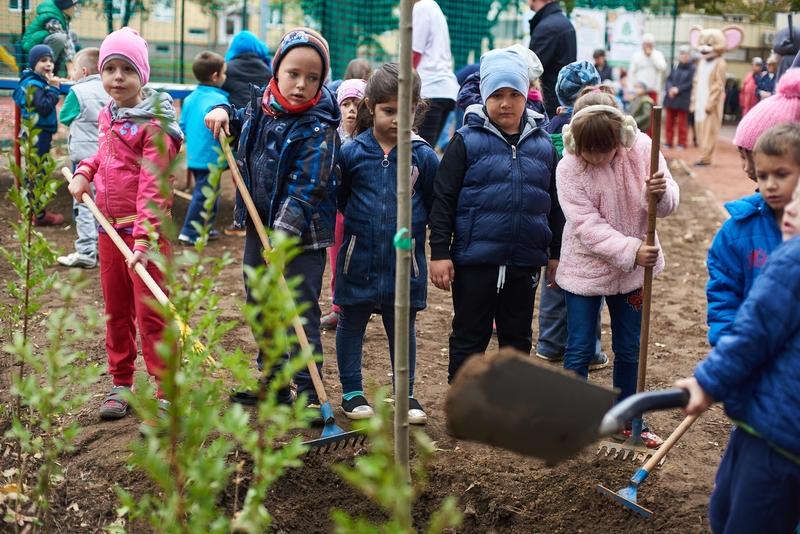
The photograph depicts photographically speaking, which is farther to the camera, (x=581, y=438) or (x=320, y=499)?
(x=320, y=499)

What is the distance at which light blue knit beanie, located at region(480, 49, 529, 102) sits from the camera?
13.8ft

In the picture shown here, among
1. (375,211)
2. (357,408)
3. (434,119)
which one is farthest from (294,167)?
(434,119)

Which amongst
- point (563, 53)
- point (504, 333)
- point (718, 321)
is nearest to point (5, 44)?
point (563, 53)

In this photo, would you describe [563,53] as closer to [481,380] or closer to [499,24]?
[481,380]

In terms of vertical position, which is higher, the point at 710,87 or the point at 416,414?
the point at 710,87

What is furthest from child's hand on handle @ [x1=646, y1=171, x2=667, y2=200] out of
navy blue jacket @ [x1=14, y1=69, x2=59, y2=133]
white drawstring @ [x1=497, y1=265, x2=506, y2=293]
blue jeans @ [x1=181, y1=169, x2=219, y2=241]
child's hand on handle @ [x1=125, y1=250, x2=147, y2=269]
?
navy blue jacket @ [x1=14, y1=69, x2=59, y2=133]

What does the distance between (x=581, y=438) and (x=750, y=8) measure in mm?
23180

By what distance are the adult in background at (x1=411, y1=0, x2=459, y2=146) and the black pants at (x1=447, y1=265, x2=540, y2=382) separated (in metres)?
3.84

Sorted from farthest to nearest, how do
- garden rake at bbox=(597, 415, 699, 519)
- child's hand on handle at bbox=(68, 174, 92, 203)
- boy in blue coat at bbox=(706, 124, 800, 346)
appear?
child's hand on handle at bbox=(68, 174, 92, 203) → garden rake at bbox=(597, 415, 699, 519) → boy in blue coat at bbox=(706, 124, 800, 346)

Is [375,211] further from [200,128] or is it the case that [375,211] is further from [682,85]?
[682,85]

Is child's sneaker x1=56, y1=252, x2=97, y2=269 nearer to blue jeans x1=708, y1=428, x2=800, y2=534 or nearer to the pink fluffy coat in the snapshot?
the pink fluffy coat

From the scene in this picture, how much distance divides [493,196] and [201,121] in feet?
16.2

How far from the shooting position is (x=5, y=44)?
10.4m

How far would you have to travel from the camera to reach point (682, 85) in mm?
17375
